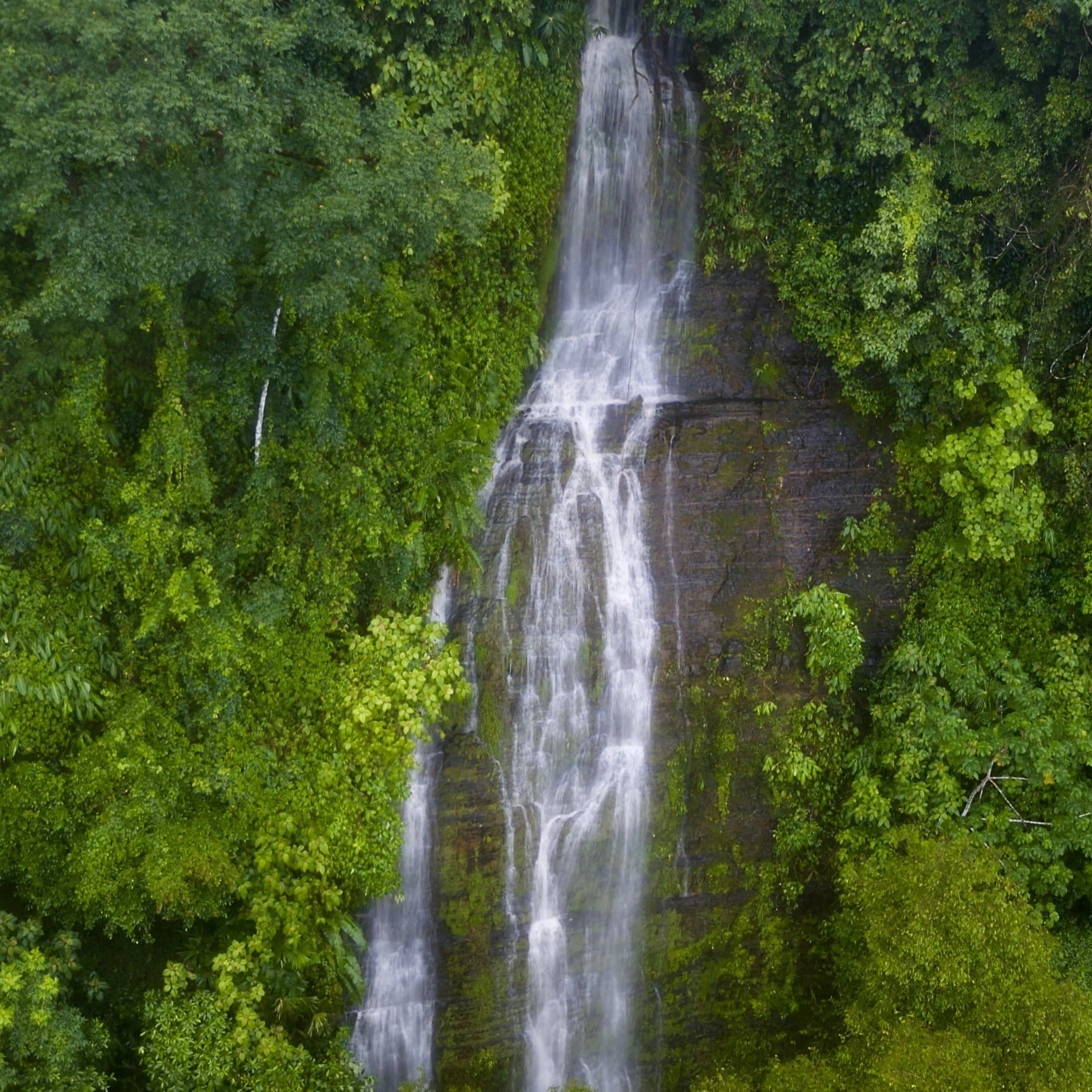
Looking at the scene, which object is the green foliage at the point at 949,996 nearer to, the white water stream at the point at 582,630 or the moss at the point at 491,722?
the white water stream at the point at 582,630

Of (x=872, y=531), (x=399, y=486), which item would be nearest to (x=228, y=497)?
(x=399, y=486)

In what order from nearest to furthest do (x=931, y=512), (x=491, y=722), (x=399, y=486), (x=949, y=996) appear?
1. (x=949, y=996)
2. (x=399, y=486)
3. (x=491, y=722)
4. (x=931, y=512)

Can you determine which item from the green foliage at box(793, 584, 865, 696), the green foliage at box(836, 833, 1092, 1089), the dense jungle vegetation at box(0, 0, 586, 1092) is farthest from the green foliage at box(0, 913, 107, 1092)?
the green foliage at box(793, 584, 865, 696)

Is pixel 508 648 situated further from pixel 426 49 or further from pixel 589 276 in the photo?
pixel 426 49

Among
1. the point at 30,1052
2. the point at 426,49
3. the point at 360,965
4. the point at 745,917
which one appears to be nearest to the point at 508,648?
the point at 360,965

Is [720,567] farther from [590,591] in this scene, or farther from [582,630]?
[582,630]
